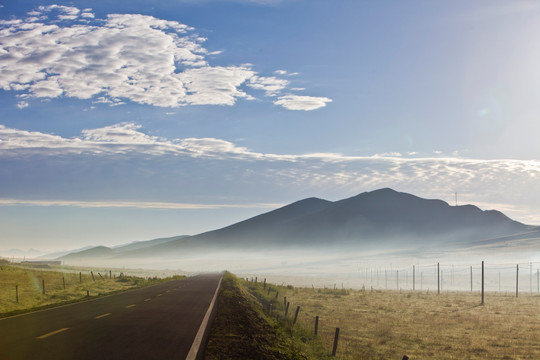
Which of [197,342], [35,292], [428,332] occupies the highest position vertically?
[197,342]

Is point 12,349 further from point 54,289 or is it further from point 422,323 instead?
point 54,289

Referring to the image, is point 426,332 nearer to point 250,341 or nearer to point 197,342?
point 250,341

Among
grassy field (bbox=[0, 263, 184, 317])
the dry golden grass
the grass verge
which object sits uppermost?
the grass verge

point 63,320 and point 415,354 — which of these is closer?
point 63,320

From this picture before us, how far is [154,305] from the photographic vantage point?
29219mm

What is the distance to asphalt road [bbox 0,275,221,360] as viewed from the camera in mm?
13344

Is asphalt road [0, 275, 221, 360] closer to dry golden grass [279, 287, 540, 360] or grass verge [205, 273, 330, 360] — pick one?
grass verge [205, 273, 330, 360]

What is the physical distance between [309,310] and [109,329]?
33.7m

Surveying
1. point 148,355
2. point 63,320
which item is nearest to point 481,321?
point 63,320

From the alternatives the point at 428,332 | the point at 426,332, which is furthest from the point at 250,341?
the point at 428,332

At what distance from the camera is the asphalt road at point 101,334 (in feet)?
43.8

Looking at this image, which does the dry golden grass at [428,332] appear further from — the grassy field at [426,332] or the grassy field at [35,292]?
the grassy field at [35,292]

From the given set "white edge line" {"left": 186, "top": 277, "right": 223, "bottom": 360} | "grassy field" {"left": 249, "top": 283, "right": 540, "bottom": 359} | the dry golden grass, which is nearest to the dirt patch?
"white edge line" {"left": 186, "top": 277, "right": 223, "bottom": 360}

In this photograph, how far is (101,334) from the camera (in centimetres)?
1684
